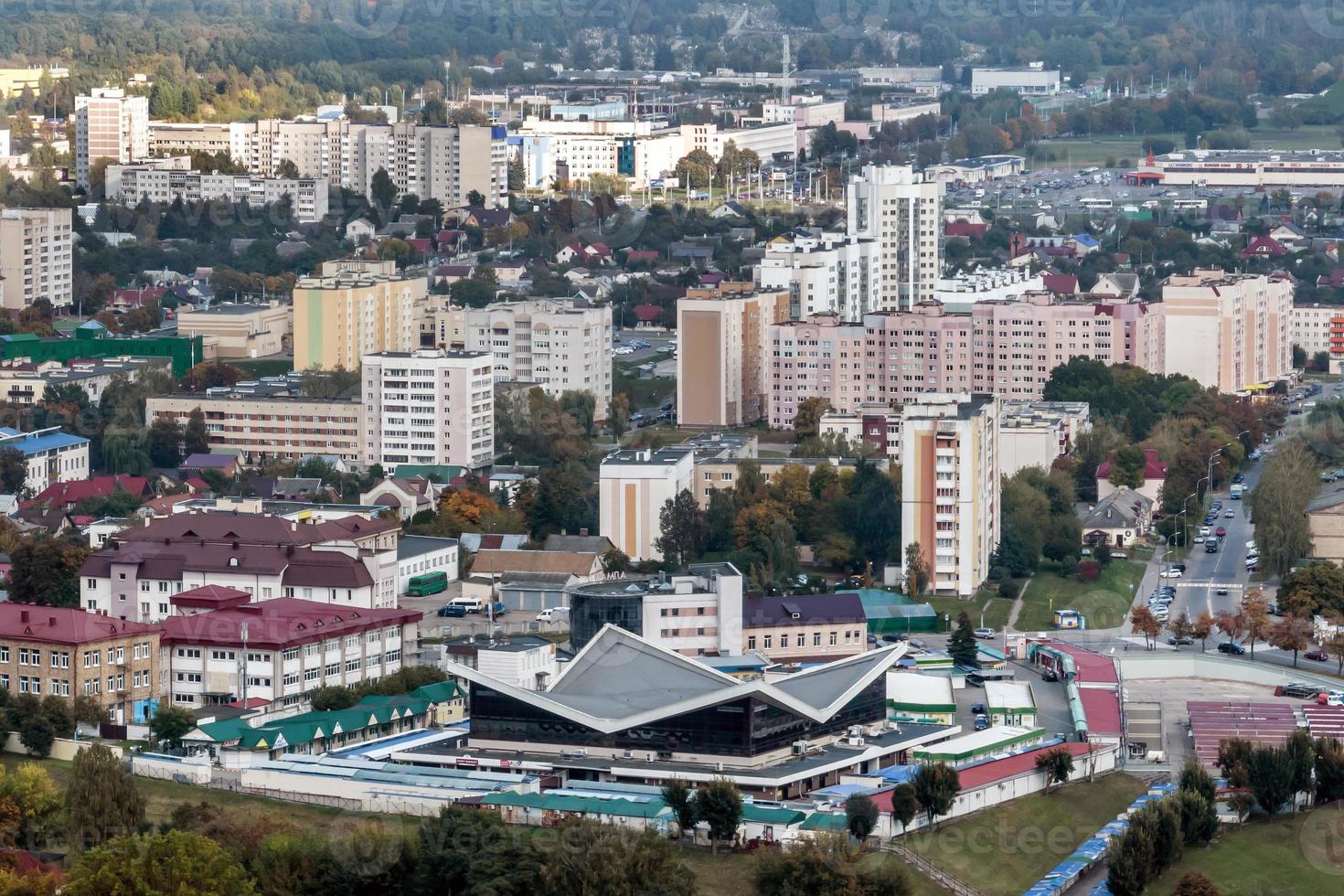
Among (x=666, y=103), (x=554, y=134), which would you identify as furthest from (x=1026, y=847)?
(x=666, y=103)

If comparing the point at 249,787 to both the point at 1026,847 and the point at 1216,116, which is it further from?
the point at 1216,116

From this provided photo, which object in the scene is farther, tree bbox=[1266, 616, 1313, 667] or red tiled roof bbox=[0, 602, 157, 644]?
tree bbox=[1266, 616, 1313, 667]

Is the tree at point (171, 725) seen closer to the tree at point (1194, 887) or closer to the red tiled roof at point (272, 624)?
the red tiled roof at point (272, 624)

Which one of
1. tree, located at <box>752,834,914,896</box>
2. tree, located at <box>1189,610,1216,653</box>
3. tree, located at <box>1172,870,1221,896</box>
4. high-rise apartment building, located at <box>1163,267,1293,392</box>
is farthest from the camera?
high-rise apartment building, located at <box>1163,267,1293,392</box>

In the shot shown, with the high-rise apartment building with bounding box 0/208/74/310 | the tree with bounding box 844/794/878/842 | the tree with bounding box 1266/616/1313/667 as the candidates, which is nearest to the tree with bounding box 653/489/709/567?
the tree with bounding box 1266/616/1313/667

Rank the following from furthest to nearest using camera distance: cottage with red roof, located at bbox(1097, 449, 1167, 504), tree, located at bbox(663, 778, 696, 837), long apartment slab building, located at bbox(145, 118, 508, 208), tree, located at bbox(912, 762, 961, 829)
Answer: long apartment slab building, located at bbox(145, 118, 508, 208) → cottage with red roof, located at bbox(1097, 449, 1167, 504) → tree, located at bbox(912, 762, 961, 829) → tree, located at bbox(663, 778, 696, 837)

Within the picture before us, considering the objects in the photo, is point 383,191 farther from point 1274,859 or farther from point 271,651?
point 1274,859

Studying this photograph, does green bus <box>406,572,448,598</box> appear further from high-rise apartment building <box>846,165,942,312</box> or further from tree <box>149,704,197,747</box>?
high-rise apartment building <box>846,165,942,312</box>
